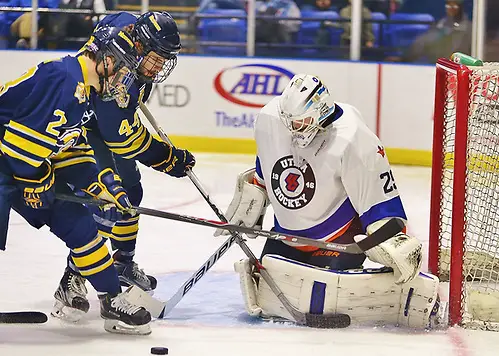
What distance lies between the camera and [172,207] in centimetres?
529

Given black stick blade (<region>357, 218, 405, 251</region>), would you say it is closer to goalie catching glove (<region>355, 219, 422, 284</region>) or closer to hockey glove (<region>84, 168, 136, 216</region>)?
goalie catching glove (<region>355, 219, 422, 284</region>)

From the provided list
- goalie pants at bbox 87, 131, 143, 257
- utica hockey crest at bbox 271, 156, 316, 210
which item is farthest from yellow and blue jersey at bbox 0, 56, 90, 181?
utica hockey crest at bbox 271, 156, 316, 210

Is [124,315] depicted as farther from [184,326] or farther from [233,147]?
[233,147]

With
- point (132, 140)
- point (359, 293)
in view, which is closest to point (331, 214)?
point (359, 293)

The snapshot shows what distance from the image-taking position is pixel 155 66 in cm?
324

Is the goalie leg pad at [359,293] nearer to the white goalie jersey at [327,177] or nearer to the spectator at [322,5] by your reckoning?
the white goalie jersey at [327,177]

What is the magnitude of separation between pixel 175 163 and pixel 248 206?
0.95 feet

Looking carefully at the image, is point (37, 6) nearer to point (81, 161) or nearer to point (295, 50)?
point (295, 50)

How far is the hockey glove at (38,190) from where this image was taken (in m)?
2.93

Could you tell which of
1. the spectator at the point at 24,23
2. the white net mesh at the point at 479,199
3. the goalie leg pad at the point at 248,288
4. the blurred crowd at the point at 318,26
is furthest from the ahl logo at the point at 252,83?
the goalie leg pad at the point at 248,288

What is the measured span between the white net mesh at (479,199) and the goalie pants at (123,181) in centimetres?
111

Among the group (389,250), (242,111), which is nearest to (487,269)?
(389,250)

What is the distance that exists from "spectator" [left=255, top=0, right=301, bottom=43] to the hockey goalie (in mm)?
3769

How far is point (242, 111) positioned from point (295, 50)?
0.57 metres
